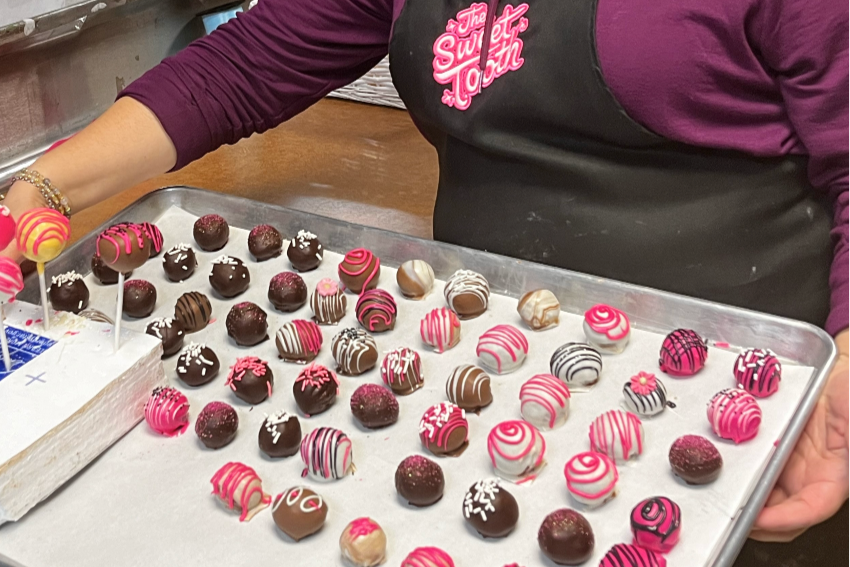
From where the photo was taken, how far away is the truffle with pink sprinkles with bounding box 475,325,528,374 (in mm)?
898

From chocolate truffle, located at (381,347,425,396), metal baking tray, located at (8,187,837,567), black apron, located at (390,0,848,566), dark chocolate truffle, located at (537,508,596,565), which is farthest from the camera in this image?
black apron, located at (390,0,848,566)

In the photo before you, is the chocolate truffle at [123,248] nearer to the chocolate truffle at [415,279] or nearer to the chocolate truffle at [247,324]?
the chocolate truffle at [247,324]

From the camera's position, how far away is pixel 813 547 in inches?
49.4

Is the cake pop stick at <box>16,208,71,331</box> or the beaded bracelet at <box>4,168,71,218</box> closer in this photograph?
the cake pop stick at <box>16,208,71,331</box>

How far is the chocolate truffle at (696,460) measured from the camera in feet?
2.41

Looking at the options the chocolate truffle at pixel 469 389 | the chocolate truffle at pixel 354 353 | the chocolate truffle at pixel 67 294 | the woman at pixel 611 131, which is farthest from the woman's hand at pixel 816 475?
the chocolate truffle at pixel 67 294

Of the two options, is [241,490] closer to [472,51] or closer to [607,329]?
[607,329]

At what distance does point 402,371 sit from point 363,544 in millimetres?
227

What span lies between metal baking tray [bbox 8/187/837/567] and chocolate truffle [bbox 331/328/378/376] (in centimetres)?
18

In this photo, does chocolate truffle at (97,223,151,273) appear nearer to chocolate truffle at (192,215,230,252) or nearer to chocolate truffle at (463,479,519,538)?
chocolate truffle at (192,215,230,252)

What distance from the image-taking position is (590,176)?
3.40 ft

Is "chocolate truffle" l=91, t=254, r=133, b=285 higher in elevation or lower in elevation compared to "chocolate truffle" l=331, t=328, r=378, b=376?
lower

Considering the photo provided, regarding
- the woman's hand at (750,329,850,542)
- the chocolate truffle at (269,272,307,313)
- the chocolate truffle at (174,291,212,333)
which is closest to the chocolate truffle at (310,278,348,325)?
the chocolate truffle at (269,272,307,313)

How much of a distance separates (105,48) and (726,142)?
1.16 metres
